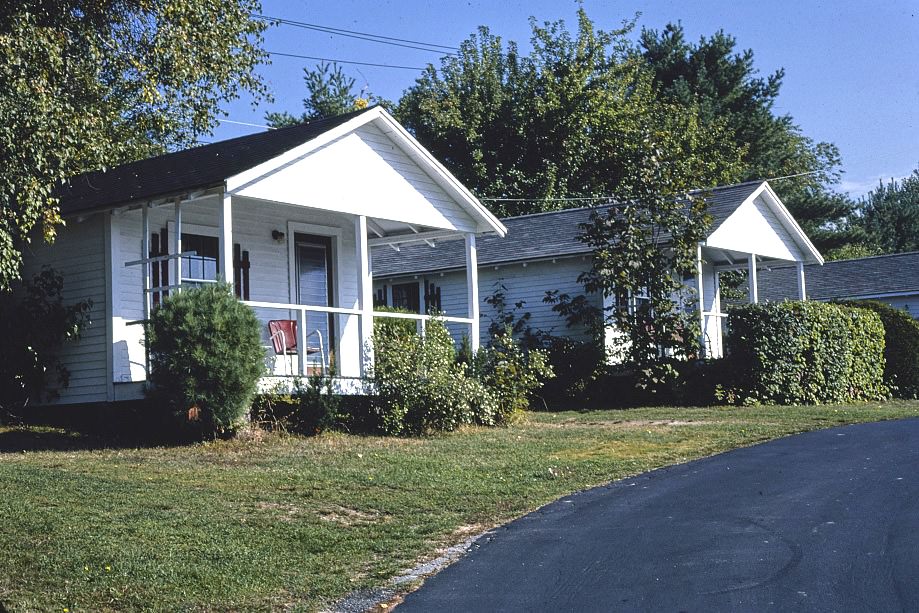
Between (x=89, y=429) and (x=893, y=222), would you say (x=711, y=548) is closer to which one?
(x=89, y=429)

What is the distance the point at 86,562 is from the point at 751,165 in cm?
4331

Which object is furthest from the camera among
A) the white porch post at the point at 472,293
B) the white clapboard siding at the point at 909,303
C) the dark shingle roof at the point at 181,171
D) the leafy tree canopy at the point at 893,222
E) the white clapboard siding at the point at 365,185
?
the leafy tree canopy at the point at 893,222

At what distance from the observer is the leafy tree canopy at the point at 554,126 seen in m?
42.9

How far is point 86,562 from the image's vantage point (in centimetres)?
796

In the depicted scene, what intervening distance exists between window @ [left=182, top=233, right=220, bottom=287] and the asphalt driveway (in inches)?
352

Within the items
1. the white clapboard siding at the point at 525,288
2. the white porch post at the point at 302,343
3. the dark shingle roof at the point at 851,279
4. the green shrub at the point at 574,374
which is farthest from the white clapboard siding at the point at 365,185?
the dark shingle roof at the point at 851,279

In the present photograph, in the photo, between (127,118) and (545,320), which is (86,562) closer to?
(545,320)

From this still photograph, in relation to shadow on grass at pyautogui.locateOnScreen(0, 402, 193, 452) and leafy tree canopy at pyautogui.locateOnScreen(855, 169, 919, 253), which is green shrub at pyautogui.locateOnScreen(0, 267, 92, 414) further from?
leafy tree canopy at pyautogui.locateOnScreen(855, 169, 919, 253)

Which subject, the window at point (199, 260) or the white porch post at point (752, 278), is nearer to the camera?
the window at point (199, 260)

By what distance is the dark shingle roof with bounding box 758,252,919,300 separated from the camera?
37.7m

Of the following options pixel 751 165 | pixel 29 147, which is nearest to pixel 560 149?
pixel 751 165

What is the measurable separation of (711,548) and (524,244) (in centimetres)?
1825

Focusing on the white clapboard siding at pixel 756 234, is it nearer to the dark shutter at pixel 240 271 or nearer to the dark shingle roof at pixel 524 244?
the dark shingle roof at pixel 524 244

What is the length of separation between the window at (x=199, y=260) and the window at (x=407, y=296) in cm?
949
